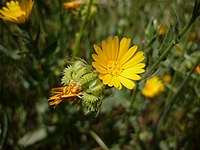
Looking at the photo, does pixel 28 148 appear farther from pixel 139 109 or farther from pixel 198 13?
pixel 198 13

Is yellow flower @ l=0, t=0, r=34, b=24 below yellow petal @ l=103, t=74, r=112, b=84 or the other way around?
the other way around

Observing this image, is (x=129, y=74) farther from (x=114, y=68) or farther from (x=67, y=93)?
(x=67, y=93)

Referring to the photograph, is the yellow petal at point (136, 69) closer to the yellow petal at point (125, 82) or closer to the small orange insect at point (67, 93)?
the yellow petal at point (125, 82)

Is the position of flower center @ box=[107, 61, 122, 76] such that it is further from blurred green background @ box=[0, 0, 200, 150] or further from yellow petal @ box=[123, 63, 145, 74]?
blurred green background @ box=[0, 0, 200, 150]

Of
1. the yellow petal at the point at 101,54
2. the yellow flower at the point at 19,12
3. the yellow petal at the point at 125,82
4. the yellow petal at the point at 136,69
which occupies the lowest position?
the yellow petal at the point at 125,82

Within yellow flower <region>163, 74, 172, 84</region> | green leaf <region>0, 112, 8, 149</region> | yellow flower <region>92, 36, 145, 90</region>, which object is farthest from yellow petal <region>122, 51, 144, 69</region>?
yellow flower <region>163, 74, 172, 84</region>

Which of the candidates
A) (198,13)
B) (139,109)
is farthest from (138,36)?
(198,13)

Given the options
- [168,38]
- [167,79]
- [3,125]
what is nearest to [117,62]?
[168,38]

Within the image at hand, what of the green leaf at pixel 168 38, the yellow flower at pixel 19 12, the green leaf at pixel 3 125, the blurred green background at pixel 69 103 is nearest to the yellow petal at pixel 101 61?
the green leaf at pixel 168 38
